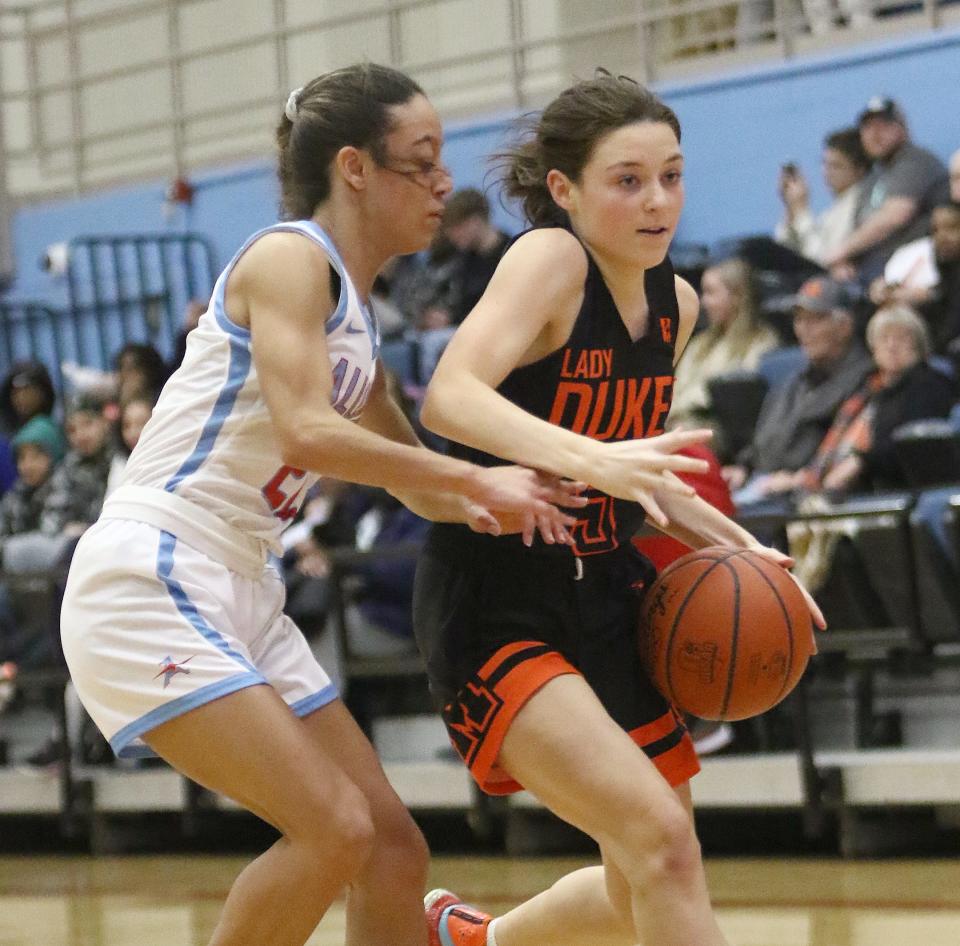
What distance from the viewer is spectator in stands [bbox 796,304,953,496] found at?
6.40m

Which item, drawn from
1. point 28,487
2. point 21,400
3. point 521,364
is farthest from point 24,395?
point 521,364

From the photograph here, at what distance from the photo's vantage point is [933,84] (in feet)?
26.4

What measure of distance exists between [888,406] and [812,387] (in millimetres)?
589

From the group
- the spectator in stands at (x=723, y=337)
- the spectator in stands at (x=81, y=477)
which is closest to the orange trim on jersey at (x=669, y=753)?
A: the spectator in stands at (x=723, y=337)

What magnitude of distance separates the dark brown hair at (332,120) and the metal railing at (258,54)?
5608 mm

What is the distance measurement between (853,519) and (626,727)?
2808 millimetres

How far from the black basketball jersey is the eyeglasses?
0.30 m

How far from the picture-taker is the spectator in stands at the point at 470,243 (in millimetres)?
8422

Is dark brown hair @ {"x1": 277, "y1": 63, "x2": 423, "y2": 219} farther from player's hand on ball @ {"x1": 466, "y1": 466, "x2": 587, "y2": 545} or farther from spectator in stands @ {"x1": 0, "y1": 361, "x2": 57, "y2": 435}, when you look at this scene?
spectator in stands @ {"x1": 0, "y1": 361, "x2": 57, "y2": 435}

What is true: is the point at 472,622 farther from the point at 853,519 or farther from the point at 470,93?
the point at 470,93

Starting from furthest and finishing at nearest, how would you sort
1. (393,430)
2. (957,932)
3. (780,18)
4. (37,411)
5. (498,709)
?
(37,411), (780,18), (957,932), (393,430), (498,709)

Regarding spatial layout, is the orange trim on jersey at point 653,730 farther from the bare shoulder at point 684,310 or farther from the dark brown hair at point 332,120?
the dark brown hair at point 332,120

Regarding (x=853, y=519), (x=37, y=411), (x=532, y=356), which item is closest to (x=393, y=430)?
(x=532, y=356)

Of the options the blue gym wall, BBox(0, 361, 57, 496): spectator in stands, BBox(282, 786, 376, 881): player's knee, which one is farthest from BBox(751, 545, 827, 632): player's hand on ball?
BBox(0, 361, 57, 496): spectator in stands
